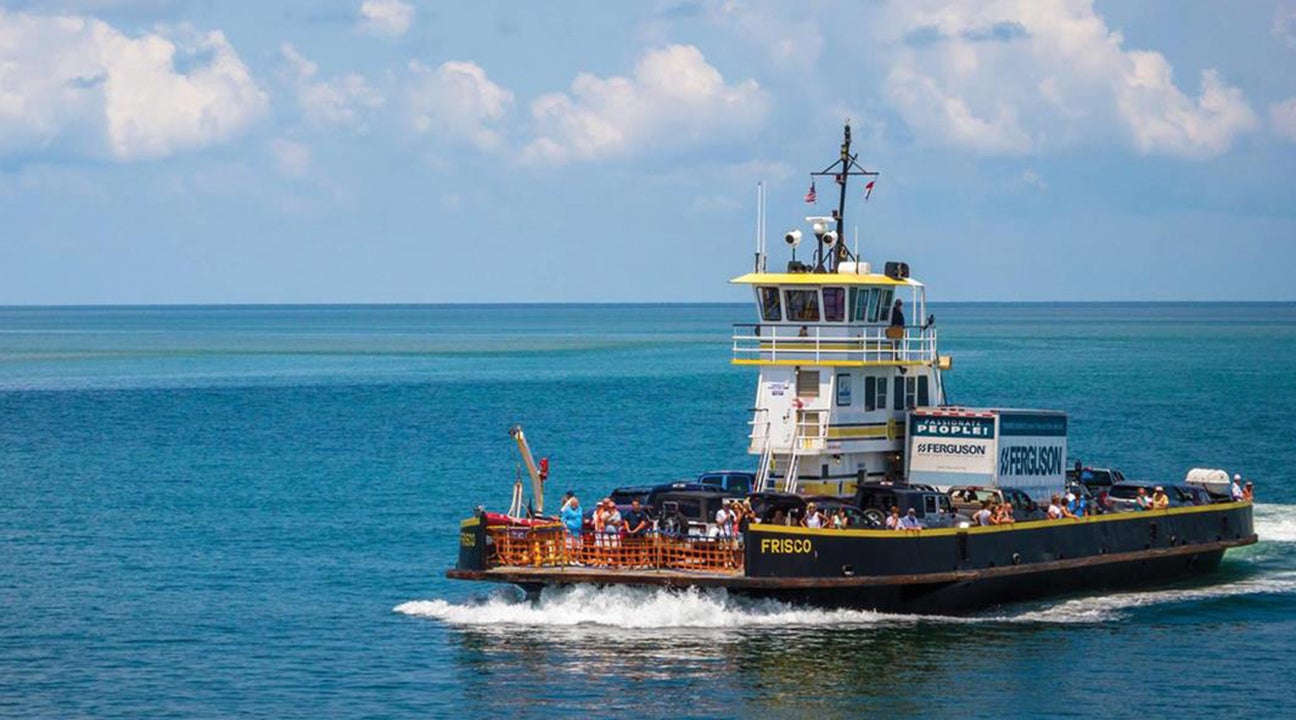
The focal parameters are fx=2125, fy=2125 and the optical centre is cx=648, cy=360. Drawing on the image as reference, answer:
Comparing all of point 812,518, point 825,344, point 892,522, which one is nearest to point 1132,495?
point 825,344

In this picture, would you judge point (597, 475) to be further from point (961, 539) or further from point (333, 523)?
point (961, 539)

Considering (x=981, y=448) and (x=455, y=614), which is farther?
(x=981, y=448)

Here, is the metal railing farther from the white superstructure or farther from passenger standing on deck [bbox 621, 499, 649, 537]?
passenger standing on deck [bbox 621, 499, 649, 537]

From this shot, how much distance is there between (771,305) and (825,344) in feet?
4.90

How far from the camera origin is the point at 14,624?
42.0 meters

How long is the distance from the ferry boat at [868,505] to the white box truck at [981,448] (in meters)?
→ 0.04

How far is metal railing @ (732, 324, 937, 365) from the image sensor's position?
46.2 metres

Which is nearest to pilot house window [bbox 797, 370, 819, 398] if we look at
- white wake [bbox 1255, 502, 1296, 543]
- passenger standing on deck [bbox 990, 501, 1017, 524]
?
passenger standing on deck [bbox 990, 501, 1017, 524]

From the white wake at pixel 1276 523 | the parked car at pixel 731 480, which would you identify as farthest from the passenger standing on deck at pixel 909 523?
the white wake at pixel 1276 523

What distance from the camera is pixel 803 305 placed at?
46.5 m

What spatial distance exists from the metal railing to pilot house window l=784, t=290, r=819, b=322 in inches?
9.3

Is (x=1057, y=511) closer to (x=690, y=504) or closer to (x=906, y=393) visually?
(x=906, y=393)

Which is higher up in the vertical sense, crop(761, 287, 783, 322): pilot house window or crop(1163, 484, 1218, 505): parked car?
crop(761, 287, 783, 322): pilot house window

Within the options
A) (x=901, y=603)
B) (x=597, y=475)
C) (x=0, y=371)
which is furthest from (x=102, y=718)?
(x=0, y=371)
